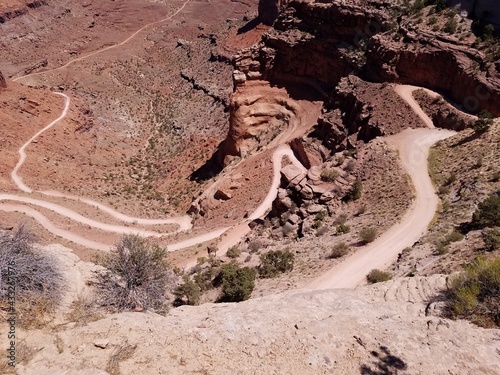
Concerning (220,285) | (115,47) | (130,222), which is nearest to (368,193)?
(220,285)

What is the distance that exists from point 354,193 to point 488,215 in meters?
8.41

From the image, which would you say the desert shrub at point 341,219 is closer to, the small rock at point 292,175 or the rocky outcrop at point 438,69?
the small rock at point 292,175

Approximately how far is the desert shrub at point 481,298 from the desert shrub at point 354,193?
13229 millimetres

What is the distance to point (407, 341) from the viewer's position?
10.1 metres

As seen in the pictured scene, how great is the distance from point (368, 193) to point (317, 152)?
40.0 ft

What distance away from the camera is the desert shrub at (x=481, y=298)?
34.9 feet

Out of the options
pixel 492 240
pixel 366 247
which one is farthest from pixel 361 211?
pixel 492 240

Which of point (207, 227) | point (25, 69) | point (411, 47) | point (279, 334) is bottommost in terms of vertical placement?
point (25, 69)

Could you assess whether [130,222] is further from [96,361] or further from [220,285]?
[96,361]

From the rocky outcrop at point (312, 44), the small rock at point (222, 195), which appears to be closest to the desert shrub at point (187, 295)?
the small rock at point (222, 195)

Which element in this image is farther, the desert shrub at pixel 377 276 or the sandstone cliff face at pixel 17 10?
the sandstone cliff face at pixel 17 10

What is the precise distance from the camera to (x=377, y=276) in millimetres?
16625

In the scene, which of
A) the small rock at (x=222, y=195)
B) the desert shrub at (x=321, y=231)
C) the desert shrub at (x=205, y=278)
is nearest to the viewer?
the desert shrub at (x=205, y=278)

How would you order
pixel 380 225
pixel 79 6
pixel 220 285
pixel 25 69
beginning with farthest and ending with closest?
pixel 79 6 → pixel 25 69 → pixel 380 225 → pixel 220 285
